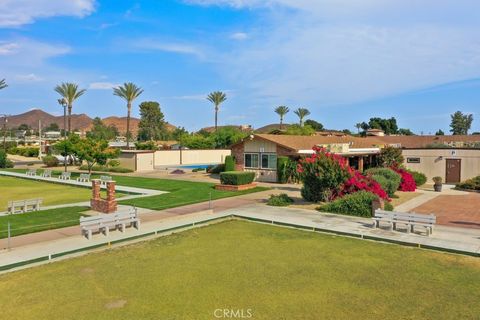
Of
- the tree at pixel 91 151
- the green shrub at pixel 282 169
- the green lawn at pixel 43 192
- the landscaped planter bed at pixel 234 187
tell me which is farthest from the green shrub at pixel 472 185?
the tree at pixel 91 151

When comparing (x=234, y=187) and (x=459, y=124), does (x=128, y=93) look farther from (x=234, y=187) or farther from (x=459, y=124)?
(x=459, y=124)

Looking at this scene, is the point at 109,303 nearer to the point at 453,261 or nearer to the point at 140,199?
the point at 453,261

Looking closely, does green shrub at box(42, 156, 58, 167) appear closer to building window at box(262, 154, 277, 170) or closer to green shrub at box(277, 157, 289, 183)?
building window at box(262, 154, 277, 170)

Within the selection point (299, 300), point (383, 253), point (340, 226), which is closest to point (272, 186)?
point (340, 226)

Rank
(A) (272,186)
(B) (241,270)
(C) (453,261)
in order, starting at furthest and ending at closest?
(A) (272,186), (C) (453,261), (B) (241,270)

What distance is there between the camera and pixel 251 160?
33.4 meters

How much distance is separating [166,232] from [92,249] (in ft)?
9.41

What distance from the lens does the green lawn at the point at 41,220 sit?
14.1 m

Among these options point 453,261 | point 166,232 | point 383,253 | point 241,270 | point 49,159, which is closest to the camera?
point 241,270

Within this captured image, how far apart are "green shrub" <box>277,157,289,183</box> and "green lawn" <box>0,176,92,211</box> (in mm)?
13860

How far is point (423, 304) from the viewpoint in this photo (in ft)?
25.8

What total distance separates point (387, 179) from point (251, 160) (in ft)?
43.0

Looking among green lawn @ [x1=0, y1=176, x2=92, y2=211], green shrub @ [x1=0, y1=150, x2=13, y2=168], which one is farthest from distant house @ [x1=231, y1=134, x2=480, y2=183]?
green shrub @ [x1=0, y1=150, x2=13, y2=168]

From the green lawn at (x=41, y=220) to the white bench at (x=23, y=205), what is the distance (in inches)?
23.1
